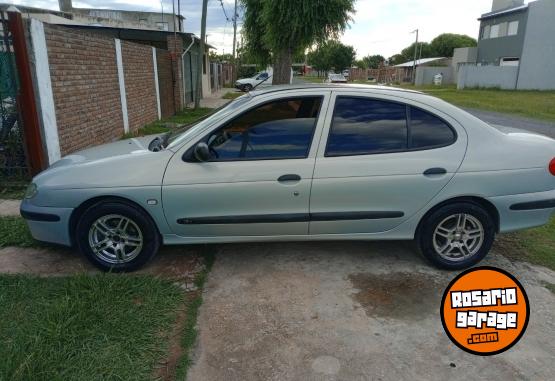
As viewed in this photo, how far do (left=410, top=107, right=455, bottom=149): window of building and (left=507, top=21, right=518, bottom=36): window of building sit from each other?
138 feet

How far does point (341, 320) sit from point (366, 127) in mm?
1581

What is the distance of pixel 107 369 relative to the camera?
2410 millimetres

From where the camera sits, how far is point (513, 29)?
3859 centimetres

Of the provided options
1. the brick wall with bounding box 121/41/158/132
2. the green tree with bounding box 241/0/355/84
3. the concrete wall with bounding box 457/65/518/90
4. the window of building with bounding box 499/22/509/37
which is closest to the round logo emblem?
the brick wall with bounding box 121/41/158/132

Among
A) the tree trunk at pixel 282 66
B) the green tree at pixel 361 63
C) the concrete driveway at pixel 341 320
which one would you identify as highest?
the green tree at pixel 361 63

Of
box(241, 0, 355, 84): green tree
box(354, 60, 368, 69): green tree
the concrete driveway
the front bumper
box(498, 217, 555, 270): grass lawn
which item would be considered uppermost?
box(354, 60, 368, 69): green tree

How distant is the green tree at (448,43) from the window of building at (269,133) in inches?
3293

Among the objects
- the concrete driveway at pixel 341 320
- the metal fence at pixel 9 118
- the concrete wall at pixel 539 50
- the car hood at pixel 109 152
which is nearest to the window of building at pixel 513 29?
the concrete wall at pixel 539 50

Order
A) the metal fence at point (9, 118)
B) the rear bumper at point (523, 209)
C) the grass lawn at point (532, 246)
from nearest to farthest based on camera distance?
the rear bumper at point (523, 209) → the grass lawn at point (532, 246) → the metal fence at point (9, 118)

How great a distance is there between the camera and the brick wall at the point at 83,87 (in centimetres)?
632

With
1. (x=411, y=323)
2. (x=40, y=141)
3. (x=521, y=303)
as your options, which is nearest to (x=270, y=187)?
(x=411, y=323)

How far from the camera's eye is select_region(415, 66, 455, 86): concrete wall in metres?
50.4

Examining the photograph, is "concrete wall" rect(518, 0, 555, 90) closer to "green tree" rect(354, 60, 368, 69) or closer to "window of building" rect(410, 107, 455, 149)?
"window of building" rect(410, 107, 455, 149)

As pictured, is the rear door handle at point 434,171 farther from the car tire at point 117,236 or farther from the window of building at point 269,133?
the car tire at point 117,236
